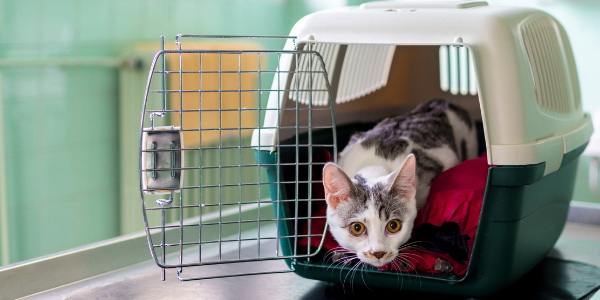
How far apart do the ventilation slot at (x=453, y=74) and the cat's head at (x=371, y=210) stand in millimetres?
715

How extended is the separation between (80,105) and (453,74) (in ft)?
4.12

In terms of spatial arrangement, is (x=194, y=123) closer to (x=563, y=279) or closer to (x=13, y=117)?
(x=13, y=117)

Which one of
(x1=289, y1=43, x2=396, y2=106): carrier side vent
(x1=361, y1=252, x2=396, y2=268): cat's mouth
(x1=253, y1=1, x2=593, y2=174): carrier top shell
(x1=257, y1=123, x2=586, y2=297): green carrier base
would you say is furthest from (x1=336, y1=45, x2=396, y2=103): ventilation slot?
(x1=361, y1=252, x2=396, y2=268): cat's mouth

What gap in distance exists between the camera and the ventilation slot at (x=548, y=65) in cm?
130

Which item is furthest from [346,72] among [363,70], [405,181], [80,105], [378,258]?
[80,105]

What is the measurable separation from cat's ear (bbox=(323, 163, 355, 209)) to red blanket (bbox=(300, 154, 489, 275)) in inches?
4.8

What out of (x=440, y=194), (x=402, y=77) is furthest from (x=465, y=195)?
(x=402, y=77)

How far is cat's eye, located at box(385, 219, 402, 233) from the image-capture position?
4.17 ft

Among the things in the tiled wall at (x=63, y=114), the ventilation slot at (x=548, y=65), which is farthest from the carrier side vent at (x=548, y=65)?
the tiled wall at (x=63, y=114)

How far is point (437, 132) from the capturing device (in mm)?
1637

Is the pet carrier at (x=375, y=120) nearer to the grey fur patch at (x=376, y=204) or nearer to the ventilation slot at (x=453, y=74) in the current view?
the grey fur patch at (x=376, y=204)

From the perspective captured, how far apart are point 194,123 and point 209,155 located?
0.70ft

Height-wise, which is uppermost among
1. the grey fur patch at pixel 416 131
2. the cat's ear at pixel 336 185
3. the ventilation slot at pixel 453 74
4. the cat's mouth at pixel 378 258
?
the ventilation slot at pixel 453 74

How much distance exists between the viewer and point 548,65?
1402mm
